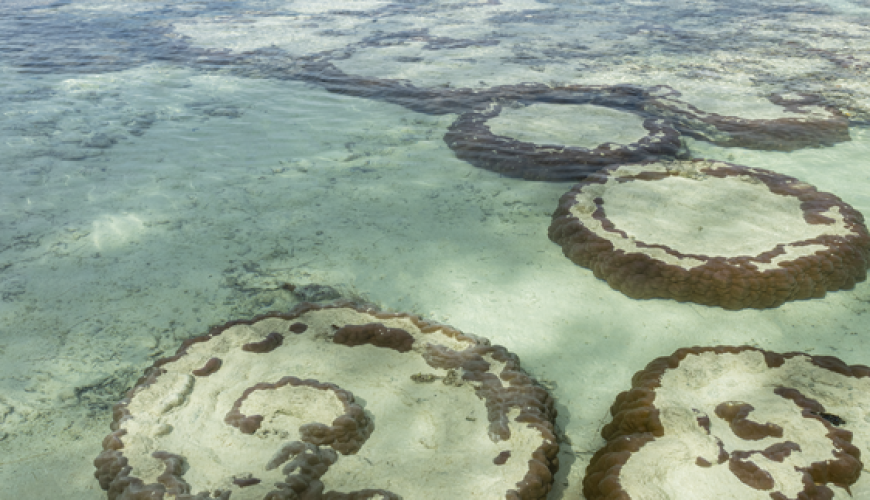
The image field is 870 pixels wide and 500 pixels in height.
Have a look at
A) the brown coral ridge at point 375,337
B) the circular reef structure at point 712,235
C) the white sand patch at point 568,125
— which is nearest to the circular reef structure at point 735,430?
the circular reef structure at point 712,235

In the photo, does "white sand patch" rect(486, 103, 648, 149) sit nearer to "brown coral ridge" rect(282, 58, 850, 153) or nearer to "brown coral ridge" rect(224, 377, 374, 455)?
"brown coral ridge" rect(282, 58, 850, 153)

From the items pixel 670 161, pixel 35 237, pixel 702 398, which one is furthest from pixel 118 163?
pixel 702 398

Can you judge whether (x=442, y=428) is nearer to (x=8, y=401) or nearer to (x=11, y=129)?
(x=8, y=401)

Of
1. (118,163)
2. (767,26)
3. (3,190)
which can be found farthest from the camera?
(767,26)

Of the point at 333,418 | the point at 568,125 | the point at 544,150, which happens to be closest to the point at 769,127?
the point at 568,125

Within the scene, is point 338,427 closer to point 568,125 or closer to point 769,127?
point 568,125
